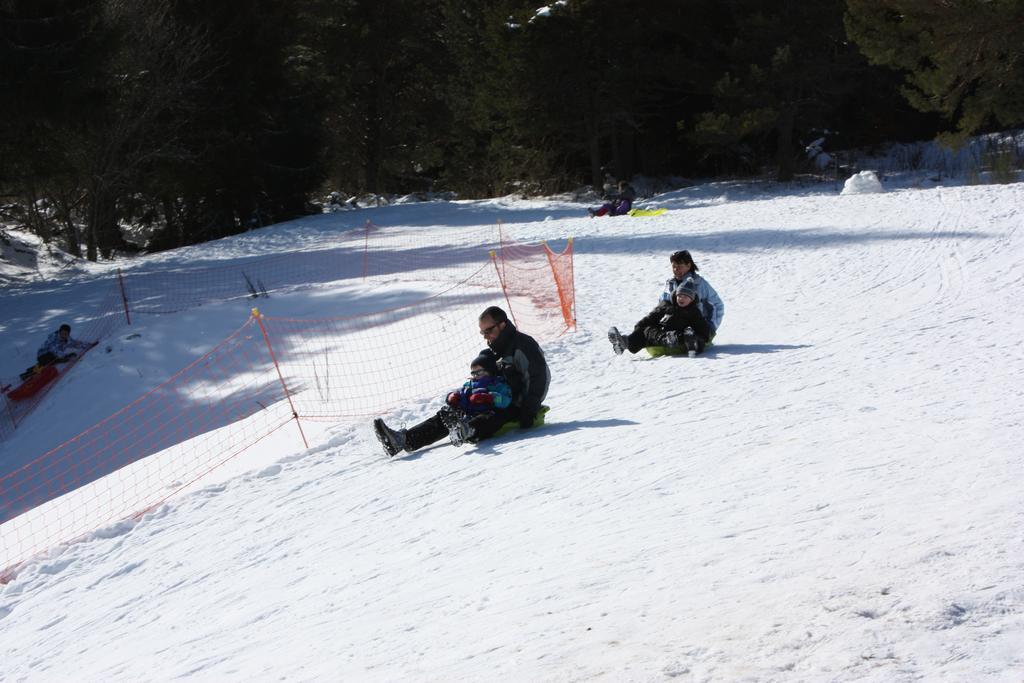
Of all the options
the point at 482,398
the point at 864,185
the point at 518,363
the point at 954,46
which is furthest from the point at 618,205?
the point at 482,398

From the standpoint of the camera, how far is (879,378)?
750 centimetres

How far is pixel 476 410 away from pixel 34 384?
9296 millimetres

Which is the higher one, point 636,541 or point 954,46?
point 954,46

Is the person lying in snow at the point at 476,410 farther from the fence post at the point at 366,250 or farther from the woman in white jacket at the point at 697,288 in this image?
the fence post at the point at 366,250

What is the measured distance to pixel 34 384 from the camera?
13.7 m

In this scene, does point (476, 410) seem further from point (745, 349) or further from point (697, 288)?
point (745, 349)

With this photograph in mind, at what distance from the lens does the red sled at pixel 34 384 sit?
13586mm

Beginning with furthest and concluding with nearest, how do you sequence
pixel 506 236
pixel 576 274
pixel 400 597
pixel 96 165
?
pixel 96 165 < pixel 506 236 < pixel 576 274 < pixel 400 597

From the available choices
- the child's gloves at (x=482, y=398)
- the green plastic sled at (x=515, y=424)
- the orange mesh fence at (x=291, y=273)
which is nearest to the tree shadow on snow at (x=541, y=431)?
the green plastic sled at (x=515, y=424)

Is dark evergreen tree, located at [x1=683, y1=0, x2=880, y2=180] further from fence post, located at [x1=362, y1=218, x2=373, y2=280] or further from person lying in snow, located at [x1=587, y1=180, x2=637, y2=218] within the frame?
fence post, located at [x1=362, y1=218, x2=373, y2=280]

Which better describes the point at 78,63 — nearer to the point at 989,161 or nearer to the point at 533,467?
the point at 533,467

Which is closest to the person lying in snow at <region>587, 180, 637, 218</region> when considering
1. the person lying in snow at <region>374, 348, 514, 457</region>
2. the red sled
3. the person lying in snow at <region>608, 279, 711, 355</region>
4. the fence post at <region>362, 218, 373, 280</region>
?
the fence post at <region>362, 218, 373, 280</region>

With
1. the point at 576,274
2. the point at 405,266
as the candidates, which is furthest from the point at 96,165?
the point at 576,274

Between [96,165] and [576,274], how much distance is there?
1615 cm
